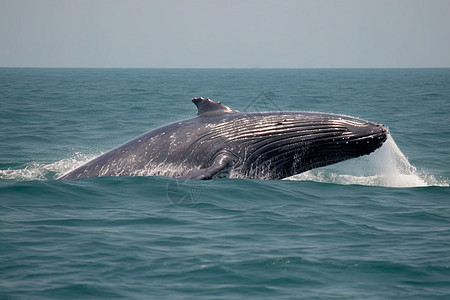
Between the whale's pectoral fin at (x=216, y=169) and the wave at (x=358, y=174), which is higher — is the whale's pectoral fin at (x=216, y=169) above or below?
above

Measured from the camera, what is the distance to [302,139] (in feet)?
45.1

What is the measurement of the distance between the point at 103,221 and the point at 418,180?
968cm

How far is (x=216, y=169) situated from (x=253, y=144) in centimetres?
122

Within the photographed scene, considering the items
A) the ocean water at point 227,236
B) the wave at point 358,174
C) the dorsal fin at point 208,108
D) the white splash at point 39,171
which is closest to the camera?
the ocean water at point 227,236

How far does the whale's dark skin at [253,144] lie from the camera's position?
13664 millimetres

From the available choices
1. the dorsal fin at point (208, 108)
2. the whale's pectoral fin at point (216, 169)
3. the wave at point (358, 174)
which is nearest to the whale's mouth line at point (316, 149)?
the whale's pectoral fin at point (216, 169)

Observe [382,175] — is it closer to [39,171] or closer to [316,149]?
[316,149]

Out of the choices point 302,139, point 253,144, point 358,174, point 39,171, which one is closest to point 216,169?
point 253,144

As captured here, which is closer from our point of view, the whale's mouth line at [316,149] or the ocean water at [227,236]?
the ocean water at [227,236]

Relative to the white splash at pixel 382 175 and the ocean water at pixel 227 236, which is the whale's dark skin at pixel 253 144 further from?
the white splash at pixel 382 175

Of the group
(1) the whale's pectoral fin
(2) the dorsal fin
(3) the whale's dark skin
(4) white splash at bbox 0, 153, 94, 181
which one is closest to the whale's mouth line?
(3) the whale's dark skin

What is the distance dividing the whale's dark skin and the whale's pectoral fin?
0.03 m

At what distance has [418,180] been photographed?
683 inches

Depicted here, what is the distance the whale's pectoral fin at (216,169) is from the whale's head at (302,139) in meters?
0.49
